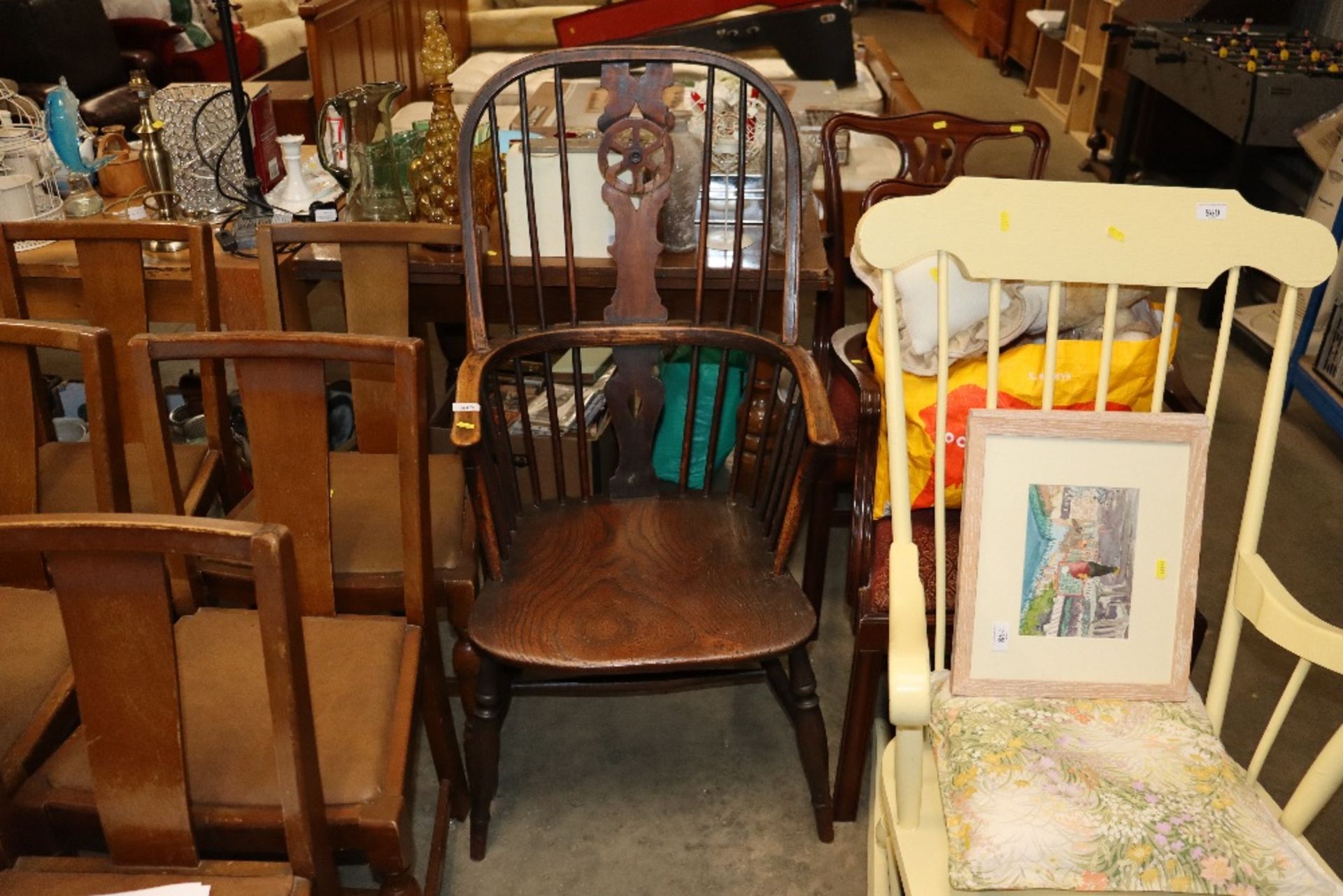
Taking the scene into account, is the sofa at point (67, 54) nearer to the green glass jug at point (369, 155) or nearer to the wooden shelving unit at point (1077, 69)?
the green glass jug at point (369, 155)

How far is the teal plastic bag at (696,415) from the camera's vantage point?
7.51 ft

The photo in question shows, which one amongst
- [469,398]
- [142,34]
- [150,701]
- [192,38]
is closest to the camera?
[150,701]

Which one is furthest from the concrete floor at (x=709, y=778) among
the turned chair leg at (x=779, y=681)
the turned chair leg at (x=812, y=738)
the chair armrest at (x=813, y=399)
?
the chair armrest at (x=813, y=399)

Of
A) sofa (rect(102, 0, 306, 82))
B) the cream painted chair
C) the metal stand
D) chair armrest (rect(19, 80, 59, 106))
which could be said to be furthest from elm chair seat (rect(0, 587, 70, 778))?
sofa (rect(102, 0, 306, 82))

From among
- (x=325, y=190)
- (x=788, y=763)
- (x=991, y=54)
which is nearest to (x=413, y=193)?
(x=325, y=190)

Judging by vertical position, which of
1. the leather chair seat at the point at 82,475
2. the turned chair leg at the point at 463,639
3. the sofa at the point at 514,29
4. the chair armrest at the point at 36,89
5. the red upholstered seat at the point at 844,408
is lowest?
the turned chair leg at the point at 463,639

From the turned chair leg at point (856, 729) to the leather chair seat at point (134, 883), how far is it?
0.86 meters

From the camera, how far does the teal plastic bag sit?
2289 mm

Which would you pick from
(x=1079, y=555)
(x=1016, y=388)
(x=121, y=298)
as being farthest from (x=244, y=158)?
(x=1079, y=555)

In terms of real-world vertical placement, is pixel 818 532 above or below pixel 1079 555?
below

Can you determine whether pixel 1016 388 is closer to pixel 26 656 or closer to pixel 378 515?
pixel 378 515

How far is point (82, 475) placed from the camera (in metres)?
1.85

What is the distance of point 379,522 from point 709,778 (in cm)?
73

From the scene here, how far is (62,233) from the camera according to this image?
175cm
